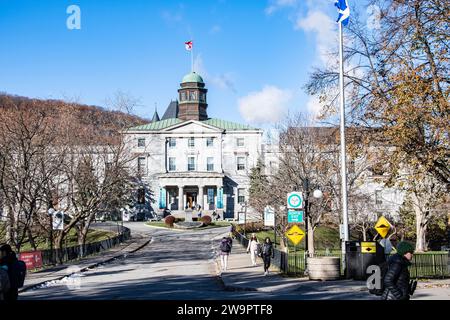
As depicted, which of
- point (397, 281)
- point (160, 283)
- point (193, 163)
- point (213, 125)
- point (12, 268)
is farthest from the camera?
point (213, 125)

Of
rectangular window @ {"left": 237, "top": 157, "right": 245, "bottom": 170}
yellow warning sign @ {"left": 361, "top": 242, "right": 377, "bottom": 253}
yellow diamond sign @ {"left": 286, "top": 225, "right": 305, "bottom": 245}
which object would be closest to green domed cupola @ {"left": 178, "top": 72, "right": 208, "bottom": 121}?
rectangular window @ {"left": 237, "top": 157, "right": 245, "bottom": 170}

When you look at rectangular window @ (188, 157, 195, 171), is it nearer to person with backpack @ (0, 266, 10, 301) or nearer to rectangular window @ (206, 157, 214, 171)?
rectangular window @ (206, 157, 214, 171)

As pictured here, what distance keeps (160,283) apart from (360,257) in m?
7.80

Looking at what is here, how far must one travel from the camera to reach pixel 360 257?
20703 millimetres

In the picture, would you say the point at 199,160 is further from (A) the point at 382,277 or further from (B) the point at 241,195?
(A) the point at 382,277

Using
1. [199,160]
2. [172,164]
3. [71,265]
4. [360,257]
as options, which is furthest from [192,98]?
[360,257]

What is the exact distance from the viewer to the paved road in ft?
56.1

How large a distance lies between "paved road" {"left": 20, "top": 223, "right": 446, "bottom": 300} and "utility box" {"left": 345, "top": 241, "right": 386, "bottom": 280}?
293cm

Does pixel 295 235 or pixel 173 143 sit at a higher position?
pixel 173 143

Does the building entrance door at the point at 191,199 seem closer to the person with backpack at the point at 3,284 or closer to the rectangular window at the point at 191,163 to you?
the rectangular window at the point at 191,163

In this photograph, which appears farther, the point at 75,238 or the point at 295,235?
the point at 75,238
